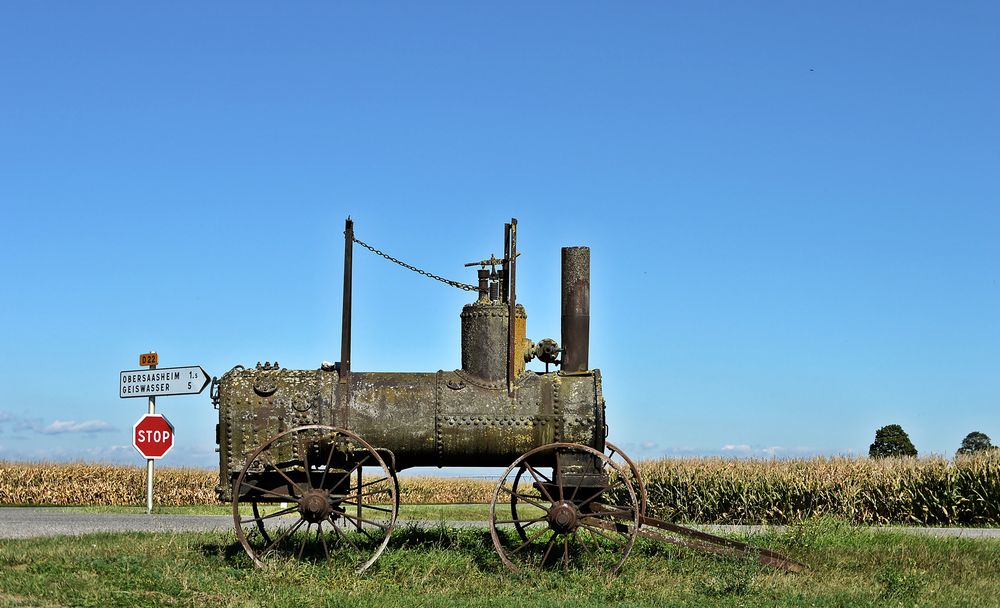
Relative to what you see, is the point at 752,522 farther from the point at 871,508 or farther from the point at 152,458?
the point at 152,458

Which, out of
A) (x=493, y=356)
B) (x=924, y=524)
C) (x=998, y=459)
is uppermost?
(x=493, y=356)

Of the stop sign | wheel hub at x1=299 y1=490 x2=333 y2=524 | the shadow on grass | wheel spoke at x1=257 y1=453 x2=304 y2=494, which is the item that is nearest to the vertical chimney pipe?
the shadow on grass

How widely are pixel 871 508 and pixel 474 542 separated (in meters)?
16.1

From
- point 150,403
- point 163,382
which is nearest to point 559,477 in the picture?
point 163,382

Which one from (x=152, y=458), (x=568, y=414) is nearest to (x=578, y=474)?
(x=568, y=414)

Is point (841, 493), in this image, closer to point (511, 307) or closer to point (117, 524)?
point (511, 307)

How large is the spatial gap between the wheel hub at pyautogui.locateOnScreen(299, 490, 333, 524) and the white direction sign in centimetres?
972

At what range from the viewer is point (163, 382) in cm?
2162

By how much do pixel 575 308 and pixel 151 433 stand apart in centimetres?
1318

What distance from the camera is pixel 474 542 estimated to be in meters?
14.1

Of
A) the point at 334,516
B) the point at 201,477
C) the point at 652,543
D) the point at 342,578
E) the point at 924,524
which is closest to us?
the point at 342,578

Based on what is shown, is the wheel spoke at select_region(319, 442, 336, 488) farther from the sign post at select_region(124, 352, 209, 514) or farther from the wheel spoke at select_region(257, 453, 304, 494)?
the sign post at select_region(124, 352, 209, 514)

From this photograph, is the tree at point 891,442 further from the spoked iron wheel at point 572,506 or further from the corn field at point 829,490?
the spoked iron wheel at point 572,506

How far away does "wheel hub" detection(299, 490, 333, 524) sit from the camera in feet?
40.4
